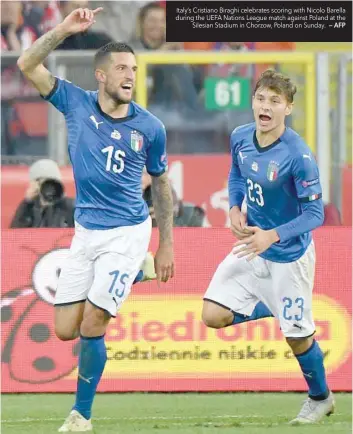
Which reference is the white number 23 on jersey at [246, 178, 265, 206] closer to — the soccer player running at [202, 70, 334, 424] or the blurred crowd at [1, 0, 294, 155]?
the soccer player running at [202, 70, 334, 424]

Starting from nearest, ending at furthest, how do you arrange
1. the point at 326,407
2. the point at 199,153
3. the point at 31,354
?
Result: the point at 326,407 → the point at 31,354 → the point at 199,153

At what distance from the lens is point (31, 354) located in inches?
378

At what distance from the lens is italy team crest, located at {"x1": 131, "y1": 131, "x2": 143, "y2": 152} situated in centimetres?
791

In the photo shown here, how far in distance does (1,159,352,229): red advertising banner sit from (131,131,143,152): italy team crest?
516 cm

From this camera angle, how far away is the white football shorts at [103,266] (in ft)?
25.5

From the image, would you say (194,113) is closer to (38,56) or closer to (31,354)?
(31,354)

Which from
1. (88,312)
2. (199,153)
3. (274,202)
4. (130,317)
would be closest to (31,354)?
(130,317)

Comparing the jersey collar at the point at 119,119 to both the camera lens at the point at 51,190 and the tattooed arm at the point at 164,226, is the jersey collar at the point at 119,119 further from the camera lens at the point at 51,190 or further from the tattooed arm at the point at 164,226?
the camera lens at the point at 51,190

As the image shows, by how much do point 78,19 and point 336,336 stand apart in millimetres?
3441

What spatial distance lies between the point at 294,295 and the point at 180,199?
154 inches

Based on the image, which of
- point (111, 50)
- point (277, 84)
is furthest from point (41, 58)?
point (277, 84)

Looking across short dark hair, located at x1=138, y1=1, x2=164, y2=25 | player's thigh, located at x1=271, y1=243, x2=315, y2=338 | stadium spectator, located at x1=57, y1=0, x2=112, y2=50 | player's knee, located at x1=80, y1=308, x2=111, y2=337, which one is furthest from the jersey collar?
stadium spectator, located at x1=57, y1=0, x2=112, y2=50

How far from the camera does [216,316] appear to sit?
8398mm

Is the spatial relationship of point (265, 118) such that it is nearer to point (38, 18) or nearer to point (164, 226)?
point (164, 226)
